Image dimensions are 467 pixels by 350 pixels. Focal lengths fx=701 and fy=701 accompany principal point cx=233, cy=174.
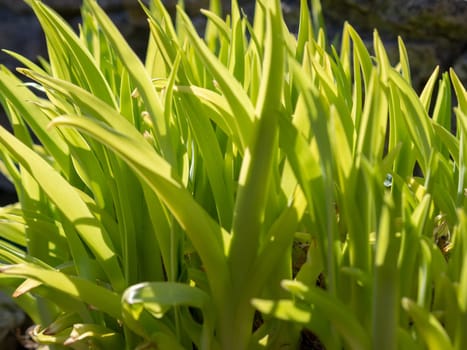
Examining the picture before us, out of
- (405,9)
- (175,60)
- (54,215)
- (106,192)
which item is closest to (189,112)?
(175,60)

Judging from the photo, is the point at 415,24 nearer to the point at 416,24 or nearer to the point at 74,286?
the point at 416,24

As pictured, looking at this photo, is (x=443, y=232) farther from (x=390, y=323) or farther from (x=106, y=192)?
(x=106, y=192)

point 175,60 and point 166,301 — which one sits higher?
point 175,60

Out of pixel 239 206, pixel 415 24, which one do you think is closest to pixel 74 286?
pixel 239 206

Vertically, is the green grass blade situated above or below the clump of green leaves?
below

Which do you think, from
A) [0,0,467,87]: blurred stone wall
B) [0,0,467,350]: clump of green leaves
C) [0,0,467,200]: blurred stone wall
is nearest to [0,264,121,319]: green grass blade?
[0,0,467,350]: clump of green leaves

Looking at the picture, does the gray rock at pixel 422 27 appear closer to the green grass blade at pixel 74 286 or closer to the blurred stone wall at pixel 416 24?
the blurred stone wall at pixel 416 24

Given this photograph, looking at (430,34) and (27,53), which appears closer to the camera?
(430,34)

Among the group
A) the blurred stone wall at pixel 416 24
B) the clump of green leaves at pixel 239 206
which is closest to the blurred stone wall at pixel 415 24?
the blurred stone wall at pixel 416 24

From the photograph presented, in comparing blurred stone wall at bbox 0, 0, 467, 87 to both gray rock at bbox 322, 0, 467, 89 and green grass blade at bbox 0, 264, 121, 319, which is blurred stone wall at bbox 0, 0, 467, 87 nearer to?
gray rock at bbox 322, 0, 467, 89

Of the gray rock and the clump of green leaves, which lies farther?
the gray rock
